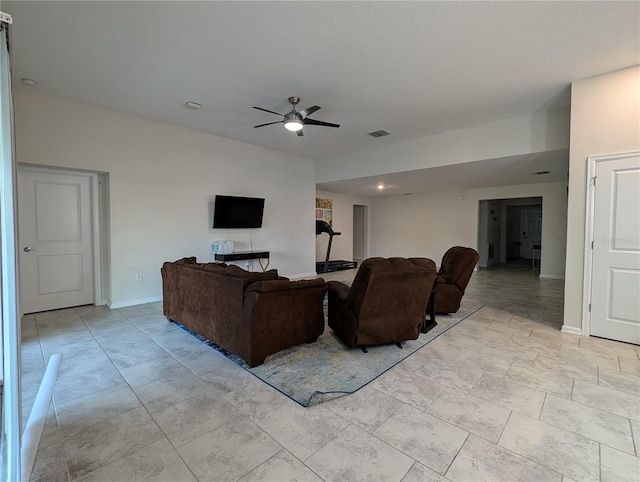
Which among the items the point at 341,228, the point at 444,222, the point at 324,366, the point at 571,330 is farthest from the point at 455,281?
the point at 341,228

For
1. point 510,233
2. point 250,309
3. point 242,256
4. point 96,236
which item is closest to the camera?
point 250,309

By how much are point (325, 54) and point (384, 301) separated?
246 centimetres

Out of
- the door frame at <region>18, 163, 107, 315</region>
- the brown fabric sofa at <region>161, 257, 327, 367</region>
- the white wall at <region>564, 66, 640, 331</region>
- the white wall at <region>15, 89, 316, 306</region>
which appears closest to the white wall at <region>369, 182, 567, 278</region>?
the white wall at <region>564, 66, 640, 331</region>

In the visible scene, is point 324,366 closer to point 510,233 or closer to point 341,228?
point 341,228

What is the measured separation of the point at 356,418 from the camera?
197 centimetres

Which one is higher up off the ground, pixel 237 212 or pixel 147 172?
pixel 147 172

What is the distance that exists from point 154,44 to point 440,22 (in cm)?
254

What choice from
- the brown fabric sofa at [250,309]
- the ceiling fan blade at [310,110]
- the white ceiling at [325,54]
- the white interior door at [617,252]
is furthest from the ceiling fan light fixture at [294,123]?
the white interior door at [617,252]

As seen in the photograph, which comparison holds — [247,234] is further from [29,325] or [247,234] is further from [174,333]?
[29,325]

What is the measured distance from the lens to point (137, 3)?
224 centimetres

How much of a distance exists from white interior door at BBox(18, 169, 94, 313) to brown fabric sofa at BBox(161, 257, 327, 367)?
7.80 ft

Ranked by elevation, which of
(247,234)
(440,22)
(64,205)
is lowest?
(247,234)

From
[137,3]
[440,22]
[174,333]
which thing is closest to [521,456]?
[440,22]

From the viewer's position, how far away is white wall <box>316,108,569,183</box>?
13.9ft
